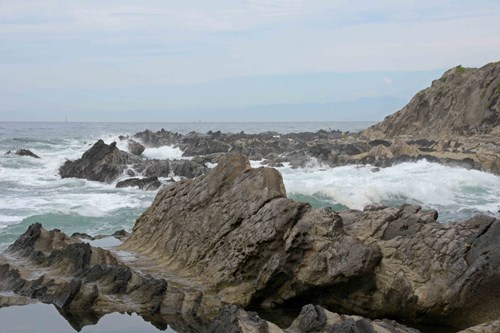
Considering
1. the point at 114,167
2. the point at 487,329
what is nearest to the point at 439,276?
the point at 487,329

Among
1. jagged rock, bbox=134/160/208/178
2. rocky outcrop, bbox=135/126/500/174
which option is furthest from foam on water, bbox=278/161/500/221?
jagged rock, bbox=134/160/208/178

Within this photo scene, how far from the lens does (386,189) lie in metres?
→ 33.4

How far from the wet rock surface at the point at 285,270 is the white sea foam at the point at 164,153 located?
139 ft

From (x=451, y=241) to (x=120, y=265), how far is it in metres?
7.30

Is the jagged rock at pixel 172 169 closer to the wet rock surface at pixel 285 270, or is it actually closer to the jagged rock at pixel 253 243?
the jagged rock at pixel 253 243

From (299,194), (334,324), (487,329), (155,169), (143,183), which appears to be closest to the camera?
(334,324)

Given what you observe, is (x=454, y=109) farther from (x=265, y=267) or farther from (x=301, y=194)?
(x=265, y=267)

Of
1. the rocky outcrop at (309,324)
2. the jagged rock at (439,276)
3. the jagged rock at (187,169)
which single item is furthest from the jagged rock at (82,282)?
the jagged rock at (187,169)

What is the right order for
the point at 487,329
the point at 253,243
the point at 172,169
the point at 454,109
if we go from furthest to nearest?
the point at 454,109
the point at 172,169
the point at 253,243
the point at 487,329

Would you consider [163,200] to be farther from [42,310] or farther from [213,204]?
[42,310]

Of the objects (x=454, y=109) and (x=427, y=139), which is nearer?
(x=427, y=139)

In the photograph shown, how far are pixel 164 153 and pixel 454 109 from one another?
29731 millimetres

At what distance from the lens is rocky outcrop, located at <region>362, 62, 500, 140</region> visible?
56.3 m

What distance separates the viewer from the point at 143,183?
34.0 meters
